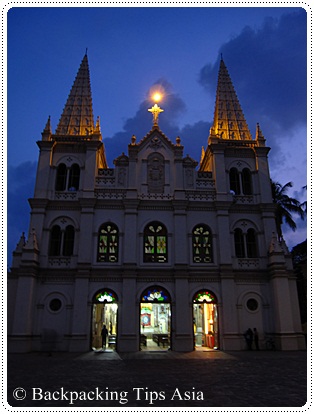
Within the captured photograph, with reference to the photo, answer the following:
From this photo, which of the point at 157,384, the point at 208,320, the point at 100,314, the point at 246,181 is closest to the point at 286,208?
the point at 246,181

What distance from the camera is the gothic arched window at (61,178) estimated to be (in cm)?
2804

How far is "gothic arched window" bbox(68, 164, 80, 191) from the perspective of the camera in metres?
28.2

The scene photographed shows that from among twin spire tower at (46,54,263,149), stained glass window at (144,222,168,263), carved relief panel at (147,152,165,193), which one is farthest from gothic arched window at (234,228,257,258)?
twin spire tower at (46,54,263,149)

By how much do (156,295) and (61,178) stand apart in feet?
39.3

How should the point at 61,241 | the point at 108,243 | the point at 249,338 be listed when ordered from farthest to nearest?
the point at 61,241
the point at 108,243
the point at 249,338

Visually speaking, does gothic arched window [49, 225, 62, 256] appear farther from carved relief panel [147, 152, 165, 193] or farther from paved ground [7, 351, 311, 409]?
paved ground [7, 351, 311, 409]

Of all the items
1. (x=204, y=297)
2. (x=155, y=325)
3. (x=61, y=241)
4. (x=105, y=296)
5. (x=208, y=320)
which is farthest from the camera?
(x=155, y=325)

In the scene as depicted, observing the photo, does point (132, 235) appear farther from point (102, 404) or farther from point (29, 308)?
point (102, 404)

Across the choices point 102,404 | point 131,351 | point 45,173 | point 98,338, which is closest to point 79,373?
point 102,404

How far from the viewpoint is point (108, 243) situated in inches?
1035

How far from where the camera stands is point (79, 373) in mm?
14078

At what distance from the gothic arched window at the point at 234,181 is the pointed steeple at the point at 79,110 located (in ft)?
40.6

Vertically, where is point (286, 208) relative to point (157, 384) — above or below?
above

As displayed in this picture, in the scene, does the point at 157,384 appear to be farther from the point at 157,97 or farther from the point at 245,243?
the point at 157,97
